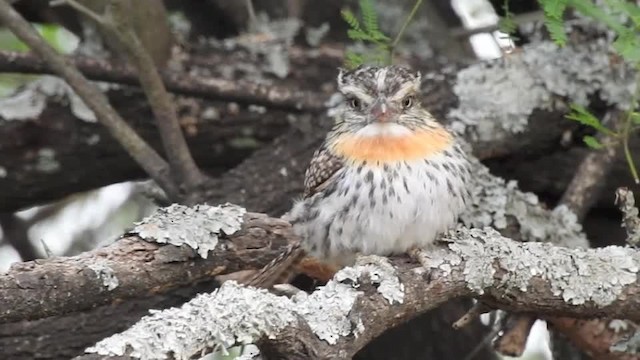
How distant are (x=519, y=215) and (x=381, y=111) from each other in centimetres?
78

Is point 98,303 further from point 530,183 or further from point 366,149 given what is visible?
point 530,183

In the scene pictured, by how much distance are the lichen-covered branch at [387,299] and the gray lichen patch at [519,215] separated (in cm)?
57

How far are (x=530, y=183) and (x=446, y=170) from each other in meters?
1.03

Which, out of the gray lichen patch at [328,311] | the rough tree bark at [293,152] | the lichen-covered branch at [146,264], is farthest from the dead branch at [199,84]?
the gray lichen patch at [328,311]

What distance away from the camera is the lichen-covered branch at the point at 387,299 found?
8.33ft

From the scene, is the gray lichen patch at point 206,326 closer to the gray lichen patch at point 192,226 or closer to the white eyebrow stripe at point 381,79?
the gray lichen patch at point 192,226

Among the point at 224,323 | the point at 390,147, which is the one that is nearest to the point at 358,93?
the point at 390,147

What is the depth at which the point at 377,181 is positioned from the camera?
3432 millimetres

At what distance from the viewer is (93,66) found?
170 inches

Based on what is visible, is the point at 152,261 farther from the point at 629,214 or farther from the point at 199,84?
the point at 199,84

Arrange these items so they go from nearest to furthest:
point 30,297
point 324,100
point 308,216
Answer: point 30,297 < point 308,216 < point 324,100

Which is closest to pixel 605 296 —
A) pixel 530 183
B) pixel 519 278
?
pixel 519 278

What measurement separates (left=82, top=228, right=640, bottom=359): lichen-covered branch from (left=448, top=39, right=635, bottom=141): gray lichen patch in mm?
898

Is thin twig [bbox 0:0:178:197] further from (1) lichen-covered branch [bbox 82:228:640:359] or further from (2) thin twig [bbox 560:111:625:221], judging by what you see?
(2) thin twig [bbox 560:111:625:221]
